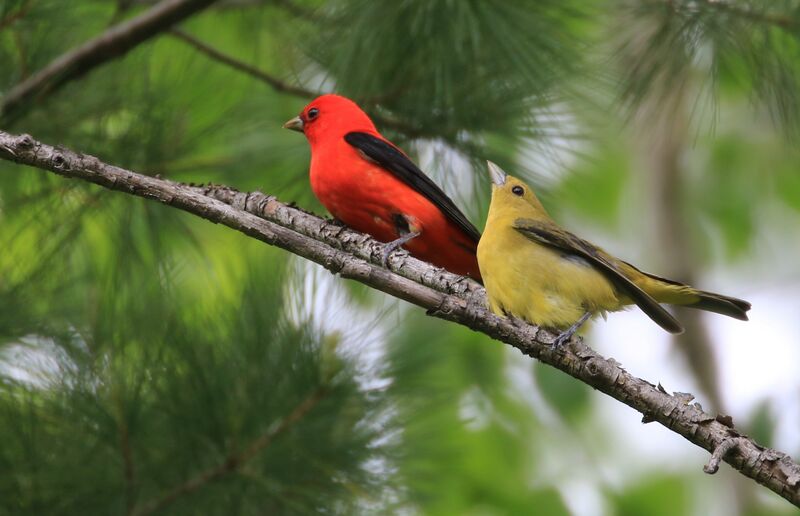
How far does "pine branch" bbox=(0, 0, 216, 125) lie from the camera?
14.5 ft

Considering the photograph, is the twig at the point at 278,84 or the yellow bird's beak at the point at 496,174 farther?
the twig at the point at 278,84

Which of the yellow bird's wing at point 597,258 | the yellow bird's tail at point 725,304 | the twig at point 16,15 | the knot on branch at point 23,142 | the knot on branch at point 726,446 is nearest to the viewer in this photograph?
the knot on branch at point 726,446

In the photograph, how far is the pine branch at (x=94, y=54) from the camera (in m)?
4.41

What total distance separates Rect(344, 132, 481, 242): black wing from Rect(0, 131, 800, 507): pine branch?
2.56 ft

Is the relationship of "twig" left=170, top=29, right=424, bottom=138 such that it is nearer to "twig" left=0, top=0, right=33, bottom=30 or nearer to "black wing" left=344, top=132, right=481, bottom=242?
"black wing" left=344, top=132, right=481, bottom=242

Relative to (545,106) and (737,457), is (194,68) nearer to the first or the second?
(545,106)

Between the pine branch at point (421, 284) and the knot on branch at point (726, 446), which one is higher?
the pine branch at point (421, 284)

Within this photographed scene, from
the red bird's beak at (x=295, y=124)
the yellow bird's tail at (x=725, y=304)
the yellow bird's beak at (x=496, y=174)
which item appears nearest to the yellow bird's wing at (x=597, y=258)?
the yellow bird's tail at (x=725, y=304)

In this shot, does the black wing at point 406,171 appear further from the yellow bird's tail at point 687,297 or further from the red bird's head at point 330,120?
the yellow bird's tail at point 687,297

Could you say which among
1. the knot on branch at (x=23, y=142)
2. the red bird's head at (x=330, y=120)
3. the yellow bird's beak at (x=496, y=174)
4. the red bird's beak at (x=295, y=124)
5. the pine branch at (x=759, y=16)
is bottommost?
the knot on branch at (x=23, y=142)

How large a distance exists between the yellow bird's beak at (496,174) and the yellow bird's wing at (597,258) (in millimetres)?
395

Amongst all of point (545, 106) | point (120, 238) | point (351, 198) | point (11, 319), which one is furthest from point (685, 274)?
point (11, 319)

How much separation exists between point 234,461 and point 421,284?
1.32 metres

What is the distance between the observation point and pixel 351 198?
4465mm
